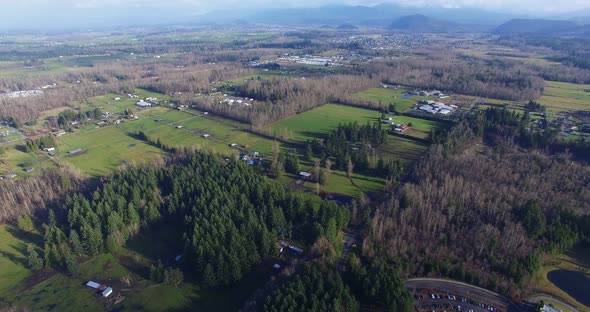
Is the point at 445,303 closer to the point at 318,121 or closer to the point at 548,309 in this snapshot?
the point at 548,309

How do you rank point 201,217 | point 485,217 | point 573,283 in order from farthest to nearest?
point 485,217 → point 201,217 → point 573,283

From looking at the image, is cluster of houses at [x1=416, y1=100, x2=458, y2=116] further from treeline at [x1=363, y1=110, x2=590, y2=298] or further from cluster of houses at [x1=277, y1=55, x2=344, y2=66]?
cluster of houses at [x1=277, y1=55, x2=344, y2=66]

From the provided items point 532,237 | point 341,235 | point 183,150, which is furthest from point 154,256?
point 532,237

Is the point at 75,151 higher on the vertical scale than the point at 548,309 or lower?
higher

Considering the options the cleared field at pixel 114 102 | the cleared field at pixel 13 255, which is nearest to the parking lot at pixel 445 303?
the cleared field at pixel 13 255

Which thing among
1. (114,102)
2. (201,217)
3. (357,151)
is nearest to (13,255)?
(201,217)

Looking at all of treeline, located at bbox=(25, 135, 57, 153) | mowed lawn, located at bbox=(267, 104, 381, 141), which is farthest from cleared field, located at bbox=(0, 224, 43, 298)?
mowed lawn, located at bbox=(267, 104, 381, 141)

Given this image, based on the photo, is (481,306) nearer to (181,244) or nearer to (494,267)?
(494,267)

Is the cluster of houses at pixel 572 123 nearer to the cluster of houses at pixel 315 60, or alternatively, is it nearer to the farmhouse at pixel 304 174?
the farmhouse at pixel 304 174
